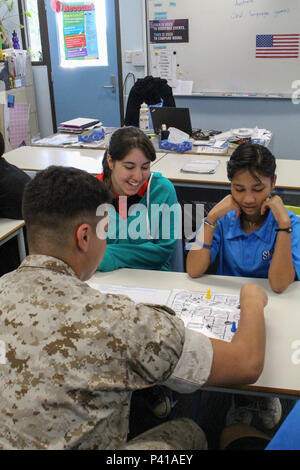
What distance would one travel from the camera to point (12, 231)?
2461 mm

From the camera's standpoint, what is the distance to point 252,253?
180 centimetres

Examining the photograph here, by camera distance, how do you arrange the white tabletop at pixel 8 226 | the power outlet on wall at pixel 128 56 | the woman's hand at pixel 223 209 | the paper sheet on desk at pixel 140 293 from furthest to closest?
1. the power outlet on wall at pixel 128 56
2. the white tabletop at pixel 8 226
3. the woman's hand at pixel 223 209
4. the paper sheet on desk at pixel 140 293

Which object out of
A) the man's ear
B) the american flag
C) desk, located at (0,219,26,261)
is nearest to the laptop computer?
desk, located at (0,219,26,261)

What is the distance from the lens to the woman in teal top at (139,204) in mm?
1943

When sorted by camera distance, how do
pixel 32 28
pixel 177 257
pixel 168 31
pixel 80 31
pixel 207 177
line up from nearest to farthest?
pixel 177 257, pixel 207 177, pixel 168 31, pixel 80 31, pixel 32 28

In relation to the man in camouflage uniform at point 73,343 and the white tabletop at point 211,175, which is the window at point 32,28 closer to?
the white tabletop at point 211,175

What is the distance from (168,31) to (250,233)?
4.02 meters

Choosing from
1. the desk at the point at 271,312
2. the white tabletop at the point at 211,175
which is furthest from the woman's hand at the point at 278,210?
the white tabletop at the point at 211,175

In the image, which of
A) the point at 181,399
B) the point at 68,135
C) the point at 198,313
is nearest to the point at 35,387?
the point at 198,313

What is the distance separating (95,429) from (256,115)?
4.73m

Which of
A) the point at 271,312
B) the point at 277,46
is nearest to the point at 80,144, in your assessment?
the point at 277,46

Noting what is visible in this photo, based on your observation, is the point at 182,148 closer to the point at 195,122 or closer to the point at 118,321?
the point at 195,122

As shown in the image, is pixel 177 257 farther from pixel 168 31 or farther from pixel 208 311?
pixel 168 31

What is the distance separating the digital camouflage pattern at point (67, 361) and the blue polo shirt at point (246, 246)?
0.96m
